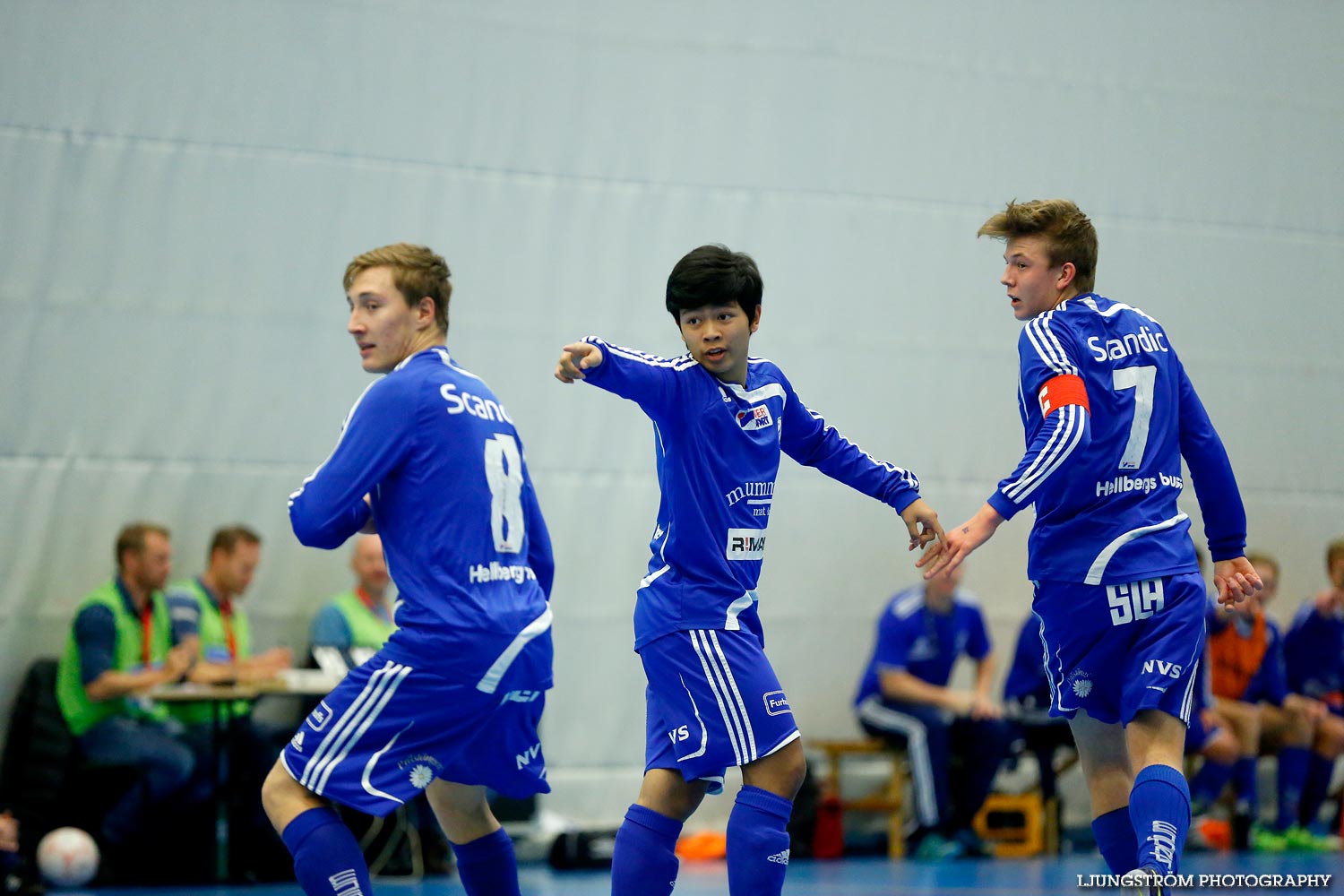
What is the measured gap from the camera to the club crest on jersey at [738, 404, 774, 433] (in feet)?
14.0

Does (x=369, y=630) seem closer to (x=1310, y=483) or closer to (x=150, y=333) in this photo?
(x=150, y=333)

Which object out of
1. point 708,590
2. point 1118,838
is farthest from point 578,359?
point 1118,838

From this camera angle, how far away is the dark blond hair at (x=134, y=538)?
8.00 metres

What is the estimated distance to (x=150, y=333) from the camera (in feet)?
28.5

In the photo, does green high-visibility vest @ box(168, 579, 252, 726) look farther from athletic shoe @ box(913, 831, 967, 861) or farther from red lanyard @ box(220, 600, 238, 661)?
athletic shoe @ box(913, 831, 967, 861)

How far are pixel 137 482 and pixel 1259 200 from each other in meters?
8.06

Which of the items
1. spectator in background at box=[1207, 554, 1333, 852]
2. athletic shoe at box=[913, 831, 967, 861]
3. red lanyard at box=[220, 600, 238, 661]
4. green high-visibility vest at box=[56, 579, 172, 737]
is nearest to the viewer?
green high-visibility vest at box=[56, 579, 172, 737]

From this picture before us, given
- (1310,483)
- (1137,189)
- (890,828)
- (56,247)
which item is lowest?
Answer: (890,828)

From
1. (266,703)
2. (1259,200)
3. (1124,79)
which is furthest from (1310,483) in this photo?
(266,703)

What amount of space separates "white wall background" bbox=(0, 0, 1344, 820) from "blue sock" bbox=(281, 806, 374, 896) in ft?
17.3

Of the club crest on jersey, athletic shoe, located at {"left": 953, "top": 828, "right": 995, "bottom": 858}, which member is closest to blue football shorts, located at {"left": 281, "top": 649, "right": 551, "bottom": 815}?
the club crest on jersey

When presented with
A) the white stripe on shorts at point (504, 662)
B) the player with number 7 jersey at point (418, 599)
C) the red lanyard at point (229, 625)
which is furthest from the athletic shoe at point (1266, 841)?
the white stripe on shorts at point (504, 662)

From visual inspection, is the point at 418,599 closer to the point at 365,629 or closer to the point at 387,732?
the point at 387,732

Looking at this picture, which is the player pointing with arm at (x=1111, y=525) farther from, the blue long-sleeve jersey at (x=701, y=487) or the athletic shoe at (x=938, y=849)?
the athletic shoe at (x=938, y=849)
